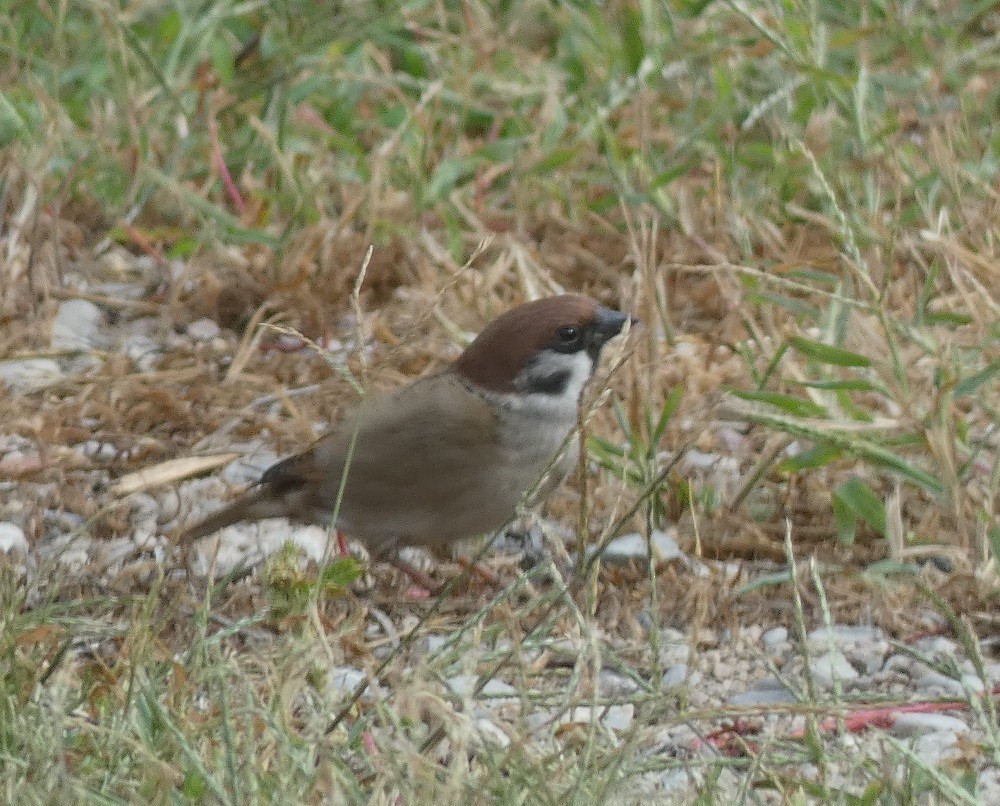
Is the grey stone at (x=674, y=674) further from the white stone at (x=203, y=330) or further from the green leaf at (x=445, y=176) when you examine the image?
the green leaf at (x=445, y=176)

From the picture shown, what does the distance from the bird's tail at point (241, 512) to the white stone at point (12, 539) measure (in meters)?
0.28

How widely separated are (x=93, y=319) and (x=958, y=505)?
2.05 meters

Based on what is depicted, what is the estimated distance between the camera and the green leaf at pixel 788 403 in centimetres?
305

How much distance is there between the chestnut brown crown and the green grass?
119 millimetres

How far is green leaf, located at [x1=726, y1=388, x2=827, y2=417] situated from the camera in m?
3.05

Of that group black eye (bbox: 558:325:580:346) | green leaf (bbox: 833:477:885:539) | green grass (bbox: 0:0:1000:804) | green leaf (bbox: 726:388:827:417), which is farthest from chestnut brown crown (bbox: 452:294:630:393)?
green leaf (bbox: 833:477:885:539)

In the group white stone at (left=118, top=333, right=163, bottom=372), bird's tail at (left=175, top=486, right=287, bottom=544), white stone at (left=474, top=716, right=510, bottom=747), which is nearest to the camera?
white stone at (left=474, top=716, right=510, bottom=747)

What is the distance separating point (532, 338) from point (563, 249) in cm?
108

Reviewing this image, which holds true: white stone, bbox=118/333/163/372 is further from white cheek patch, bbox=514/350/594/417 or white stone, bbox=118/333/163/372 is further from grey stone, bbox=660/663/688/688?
grey stone, bbox=660/663/688/688

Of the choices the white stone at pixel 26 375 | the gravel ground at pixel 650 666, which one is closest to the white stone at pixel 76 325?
the gravel ground at pixel 650 666

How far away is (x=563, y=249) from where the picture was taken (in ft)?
14.1

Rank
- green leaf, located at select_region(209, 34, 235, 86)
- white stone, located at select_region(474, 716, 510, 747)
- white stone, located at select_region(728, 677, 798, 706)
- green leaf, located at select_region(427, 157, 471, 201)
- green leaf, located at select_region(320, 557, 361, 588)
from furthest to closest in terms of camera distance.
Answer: green leaf, located at select_region(209, 34, 235, 86) → green leaf, located at select_region(427, 157, 471, 201) → green leaf, located at select_region(320, 557, 361, 588) → white stone, located at select_region(728, 677, 798, 706) → white stone, located at select_region(474, 716, 510, 747)

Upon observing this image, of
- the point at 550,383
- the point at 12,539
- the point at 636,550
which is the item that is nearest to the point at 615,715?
the point at 636,550

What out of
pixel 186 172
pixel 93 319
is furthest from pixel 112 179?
pixel 93 319
